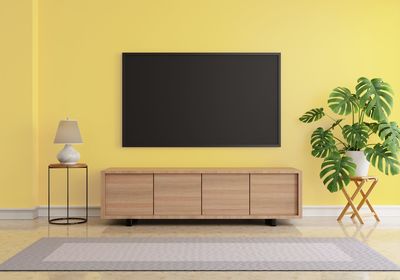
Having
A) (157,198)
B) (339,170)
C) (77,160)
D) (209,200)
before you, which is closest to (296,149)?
(339,170)

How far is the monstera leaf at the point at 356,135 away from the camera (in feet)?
23.2

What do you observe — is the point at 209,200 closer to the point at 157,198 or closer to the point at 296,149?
the point at 157,198

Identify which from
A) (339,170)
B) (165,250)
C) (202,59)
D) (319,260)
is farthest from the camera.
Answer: (202,59)

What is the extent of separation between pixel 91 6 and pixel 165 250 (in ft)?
11.5

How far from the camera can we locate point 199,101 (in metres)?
7.50

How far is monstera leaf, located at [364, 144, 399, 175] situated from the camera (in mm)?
6840

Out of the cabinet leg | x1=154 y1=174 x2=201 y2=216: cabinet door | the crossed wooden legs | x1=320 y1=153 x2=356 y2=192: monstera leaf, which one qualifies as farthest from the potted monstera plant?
x1=154 y1=174 x2=201 y2=216: cabinet door

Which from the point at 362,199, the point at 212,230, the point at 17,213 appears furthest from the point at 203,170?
the point at 17,213

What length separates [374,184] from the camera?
23.3ft

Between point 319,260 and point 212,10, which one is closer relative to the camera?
point 319,260

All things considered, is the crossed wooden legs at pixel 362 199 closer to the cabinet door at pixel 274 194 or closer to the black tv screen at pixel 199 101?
the cabinet door at pixel 274 194

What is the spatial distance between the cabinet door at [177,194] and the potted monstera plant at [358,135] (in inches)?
57.4

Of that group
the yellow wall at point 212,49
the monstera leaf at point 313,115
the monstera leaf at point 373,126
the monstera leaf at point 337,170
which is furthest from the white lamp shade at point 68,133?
the monstera leaf at point 373,126

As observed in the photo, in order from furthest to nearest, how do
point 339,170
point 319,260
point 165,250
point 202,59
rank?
point 202,59, point 339,170, point 165,250, point 319,260
